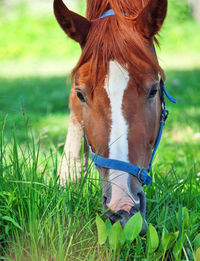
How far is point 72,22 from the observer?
91.4 inches

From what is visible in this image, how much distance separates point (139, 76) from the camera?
2.11 meters

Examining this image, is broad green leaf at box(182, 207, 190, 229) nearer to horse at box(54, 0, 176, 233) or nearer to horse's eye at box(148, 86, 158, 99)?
horse at box(54, 0, 176, 233)

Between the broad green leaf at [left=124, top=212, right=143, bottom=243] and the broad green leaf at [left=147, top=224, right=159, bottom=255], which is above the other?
the broad green leaf at [left=124, top=212, right=143, bottom=243]

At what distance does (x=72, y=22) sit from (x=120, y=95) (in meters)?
0.62

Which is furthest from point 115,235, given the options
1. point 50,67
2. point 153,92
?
point 50,67

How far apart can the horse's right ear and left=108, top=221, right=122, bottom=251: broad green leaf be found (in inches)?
47.9

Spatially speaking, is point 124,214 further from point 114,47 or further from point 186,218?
point 114,47

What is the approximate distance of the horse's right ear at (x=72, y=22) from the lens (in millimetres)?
2309

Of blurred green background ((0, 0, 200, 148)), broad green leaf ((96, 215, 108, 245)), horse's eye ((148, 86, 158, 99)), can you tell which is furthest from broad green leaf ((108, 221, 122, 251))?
blurred green background ((0, 0, 200, 148))

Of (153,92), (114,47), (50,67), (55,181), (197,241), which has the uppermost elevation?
(114,47)

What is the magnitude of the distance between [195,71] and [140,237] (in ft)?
25.3

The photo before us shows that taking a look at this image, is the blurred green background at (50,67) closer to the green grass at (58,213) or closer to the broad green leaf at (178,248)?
the green grass at (58,213)

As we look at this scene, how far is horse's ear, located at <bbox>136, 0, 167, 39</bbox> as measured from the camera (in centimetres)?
221

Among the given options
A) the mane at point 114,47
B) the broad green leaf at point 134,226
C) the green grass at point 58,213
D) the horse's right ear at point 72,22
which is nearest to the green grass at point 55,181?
the green grass at point 58,213
